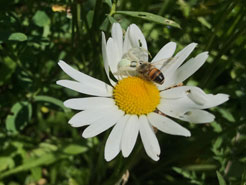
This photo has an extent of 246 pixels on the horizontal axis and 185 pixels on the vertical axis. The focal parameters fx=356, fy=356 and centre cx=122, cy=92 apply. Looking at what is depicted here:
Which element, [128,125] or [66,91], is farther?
[66,91]

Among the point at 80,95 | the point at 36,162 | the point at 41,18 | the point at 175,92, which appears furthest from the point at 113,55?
the point at 36,162

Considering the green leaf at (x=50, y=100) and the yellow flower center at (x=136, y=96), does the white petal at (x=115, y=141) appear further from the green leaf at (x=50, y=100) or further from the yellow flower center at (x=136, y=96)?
the green leaf at (x=50, y=100)

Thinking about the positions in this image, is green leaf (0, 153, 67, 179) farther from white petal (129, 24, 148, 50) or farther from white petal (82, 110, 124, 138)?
white petal (129, 24, 148, 50)

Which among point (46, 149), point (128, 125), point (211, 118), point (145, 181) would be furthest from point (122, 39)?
point (145, 181)

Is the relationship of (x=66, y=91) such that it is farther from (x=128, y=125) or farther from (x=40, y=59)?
(x=128, y=125)

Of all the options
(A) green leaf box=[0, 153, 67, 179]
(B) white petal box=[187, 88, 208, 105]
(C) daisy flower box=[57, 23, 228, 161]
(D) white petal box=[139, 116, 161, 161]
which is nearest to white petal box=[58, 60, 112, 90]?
(C) daisy flower box=[57, 23, 228, 161]

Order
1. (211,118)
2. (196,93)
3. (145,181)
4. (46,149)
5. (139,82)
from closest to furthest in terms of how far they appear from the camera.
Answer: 1. (211,118)
2. (196,93)
3. (139,82)
4. (46,149)
5. (145,181)
